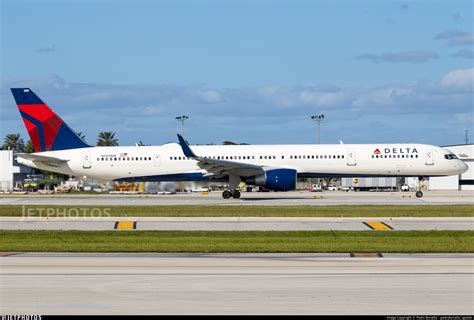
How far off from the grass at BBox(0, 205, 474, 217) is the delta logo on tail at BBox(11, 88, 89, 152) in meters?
13.2

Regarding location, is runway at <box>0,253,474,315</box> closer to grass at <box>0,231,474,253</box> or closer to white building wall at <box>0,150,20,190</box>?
grass at <box>0,231,474,253</box>

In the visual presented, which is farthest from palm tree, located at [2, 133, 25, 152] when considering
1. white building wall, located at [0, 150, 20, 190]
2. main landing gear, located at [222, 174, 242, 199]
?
main landing gear, located at [222, 174, 242, 199]

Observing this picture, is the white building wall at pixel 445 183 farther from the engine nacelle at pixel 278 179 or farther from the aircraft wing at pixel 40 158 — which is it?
the aircraft wing at pixel 40 158

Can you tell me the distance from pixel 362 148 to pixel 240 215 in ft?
62.8

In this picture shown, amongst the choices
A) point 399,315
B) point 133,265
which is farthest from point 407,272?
point 133,265

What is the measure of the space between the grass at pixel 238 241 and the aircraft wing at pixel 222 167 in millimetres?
22088

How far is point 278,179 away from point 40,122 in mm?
17599

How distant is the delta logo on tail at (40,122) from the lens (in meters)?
53.2

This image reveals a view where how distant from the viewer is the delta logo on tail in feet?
174

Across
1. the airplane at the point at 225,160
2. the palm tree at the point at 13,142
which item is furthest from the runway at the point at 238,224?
the palm tree at the point at 13,142

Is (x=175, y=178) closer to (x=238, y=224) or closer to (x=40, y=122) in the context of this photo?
(x=40, y=122)

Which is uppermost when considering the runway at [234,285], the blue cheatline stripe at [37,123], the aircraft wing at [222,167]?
the blue cheatline stripe at [37,123]

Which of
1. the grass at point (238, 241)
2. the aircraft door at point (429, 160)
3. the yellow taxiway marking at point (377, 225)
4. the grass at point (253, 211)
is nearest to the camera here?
the grass at point (238, 241)

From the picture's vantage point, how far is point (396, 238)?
953 inches
